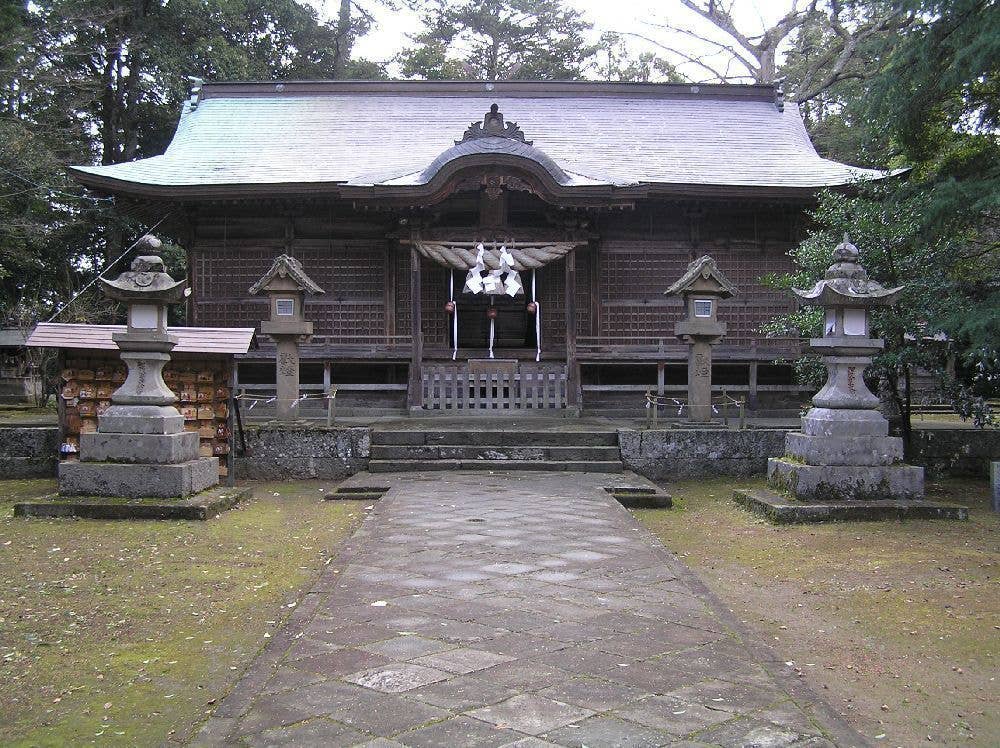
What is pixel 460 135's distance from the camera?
17906 millimetres

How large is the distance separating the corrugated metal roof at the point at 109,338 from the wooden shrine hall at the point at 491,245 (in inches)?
177

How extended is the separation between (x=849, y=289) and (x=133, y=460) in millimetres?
7359

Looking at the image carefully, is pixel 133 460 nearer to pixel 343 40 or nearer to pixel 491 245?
pixel 491 245

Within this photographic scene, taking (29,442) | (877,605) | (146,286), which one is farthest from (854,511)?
(29,442)

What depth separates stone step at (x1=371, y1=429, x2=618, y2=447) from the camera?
1028 cm

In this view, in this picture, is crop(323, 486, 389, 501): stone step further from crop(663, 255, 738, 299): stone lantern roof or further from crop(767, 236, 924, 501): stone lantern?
crop(663, 255, 738, 299): stone lantern roof

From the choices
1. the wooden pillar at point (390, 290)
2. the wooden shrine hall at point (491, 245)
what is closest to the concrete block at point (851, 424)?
the wooden shrine hall at point (491, 245)

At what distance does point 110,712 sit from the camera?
130 inches

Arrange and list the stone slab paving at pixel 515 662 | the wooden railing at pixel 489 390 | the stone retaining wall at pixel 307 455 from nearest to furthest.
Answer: the stone slab paving at pixel 515 662, the stone retaining wall at pixel 307 455, the wooden railing at pixel 489 390

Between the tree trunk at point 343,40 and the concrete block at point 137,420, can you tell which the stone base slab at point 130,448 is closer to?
the concrete block at point 137,420

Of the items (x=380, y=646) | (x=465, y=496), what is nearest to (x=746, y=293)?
(x=465, y=496)

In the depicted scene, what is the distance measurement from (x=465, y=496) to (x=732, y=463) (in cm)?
400

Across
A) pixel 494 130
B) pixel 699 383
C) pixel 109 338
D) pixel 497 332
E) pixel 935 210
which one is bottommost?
pixel 699 383

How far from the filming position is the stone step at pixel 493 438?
33.7ft
